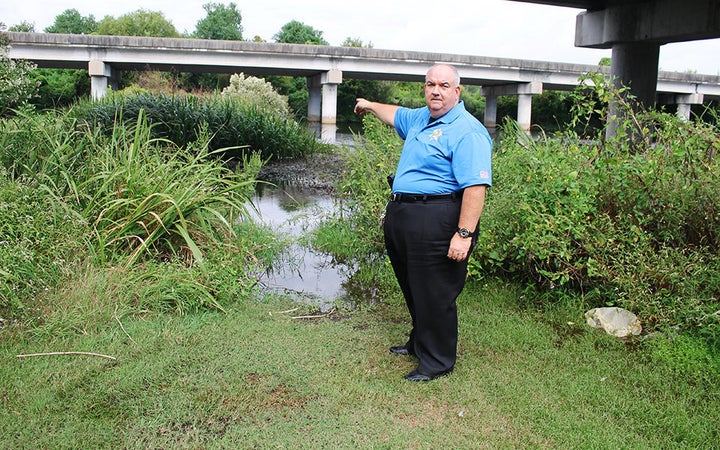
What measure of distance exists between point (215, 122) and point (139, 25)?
208 feet

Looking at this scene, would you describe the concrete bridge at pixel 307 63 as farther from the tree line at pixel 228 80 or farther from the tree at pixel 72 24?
the tree at pixel 72 24

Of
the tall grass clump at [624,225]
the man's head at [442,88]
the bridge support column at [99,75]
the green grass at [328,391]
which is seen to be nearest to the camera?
the green grass at [328,391]

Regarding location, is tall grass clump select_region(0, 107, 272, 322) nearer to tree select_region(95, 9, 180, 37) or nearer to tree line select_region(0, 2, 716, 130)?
tree line select_region(0, 2, 716, 130)

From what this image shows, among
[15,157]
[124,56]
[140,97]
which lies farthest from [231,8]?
[15,157]

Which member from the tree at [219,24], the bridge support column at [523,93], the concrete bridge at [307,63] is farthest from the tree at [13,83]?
the tree at [219,24]

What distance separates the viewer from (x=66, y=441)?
9.78ft

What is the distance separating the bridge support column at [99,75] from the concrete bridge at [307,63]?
1.8 inches

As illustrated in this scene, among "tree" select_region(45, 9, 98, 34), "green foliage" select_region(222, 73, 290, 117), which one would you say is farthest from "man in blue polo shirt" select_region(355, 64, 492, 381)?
"tree" select_region(45, 9, 98, 34)

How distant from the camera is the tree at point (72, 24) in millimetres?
81600

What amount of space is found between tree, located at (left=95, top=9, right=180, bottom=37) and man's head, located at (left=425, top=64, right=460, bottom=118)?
229 feet

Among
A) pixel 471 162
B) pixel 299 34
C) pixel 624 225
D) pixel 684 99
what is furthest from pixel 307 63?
pixel 299 34

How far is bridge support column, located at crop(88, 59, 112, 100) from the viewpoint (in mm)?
31922

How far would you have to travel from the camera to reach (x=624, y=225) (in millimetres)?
4875

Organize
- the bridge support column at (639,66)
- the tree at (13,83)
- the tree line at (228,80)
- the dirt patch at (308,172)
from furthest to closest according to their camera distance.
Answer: the tree line at (228,80) → the bridge support column at (639,66) → the dirt patch at (308,172) → the tree at (13,83)
